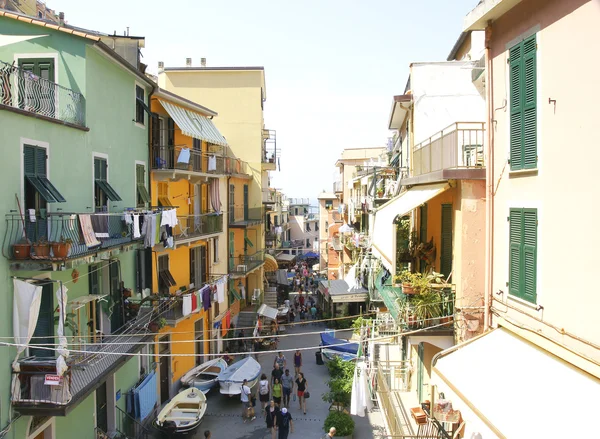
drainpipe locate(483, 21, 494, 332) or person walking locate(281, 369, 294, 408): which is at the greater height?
drainpipe locate(483, 21, 494, 332)

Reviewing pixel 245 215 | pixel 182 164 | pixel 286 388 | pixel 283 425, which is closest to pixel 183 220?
pixel 182 164

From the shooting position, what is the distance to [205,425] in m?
20.4

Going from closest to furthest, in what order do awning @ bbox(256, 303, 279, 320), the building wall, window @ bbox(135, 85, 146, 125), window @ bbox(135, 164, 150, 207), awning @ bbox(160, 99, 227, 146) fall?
1. the building wall
2. window @ bbox(135, 85, 146, 125)
3. window @ bbox(135, 164, 150, 207)
4. awning @ bbox(160, 99, 227, 146)
5. awning @ bbox(256, 303, 279, 320)

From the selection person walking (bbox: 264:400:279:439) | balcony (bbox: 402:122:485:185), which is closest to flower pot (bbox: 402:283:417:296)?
balcony (bbox: 402:122:485:185)

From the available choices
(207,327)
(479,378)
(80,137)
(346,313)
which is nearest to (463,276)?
(479,378)

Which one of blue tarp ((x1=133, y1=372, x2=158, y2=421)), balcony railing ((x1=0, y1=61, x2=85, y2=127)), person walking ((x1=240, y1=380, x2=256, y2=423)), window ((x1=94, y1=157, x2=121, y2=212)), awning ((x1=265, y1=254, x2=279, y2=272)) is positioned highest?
balcony railing ((x1=0, y1=61, x2=85, y2=127))

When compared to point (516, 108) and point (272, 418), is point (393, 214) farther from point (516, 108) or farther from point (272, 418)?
point (272, 418)

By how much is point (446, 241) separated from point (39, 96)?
1086 centimetres

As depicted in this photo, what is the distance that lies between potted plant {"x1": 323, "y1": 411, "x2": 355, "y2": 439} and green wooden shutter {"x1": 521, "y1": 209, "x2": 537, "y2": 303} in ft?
34.7

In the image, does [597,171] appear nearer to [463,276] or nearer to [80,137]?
[463,276]

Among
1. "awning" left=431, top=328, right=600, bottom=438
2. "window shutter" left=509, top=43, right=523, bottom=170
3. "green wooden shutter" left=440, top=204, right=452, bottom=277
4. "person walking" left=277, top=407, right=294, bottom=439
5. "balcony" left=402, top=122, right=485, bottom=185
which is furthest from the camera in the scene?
"person walking" left=277, top=407, right=294, bottom=439

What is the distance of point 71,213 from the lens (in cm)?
1258

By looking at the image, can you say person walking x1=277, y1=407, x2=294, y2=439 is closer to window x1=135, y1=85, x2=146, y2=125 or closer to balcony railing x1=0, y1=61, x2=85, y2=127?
balcony railing x1=0, y1=61, x2=85, y2=127

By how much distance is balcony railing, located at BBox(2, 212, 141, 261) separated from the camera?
11.4 meters
